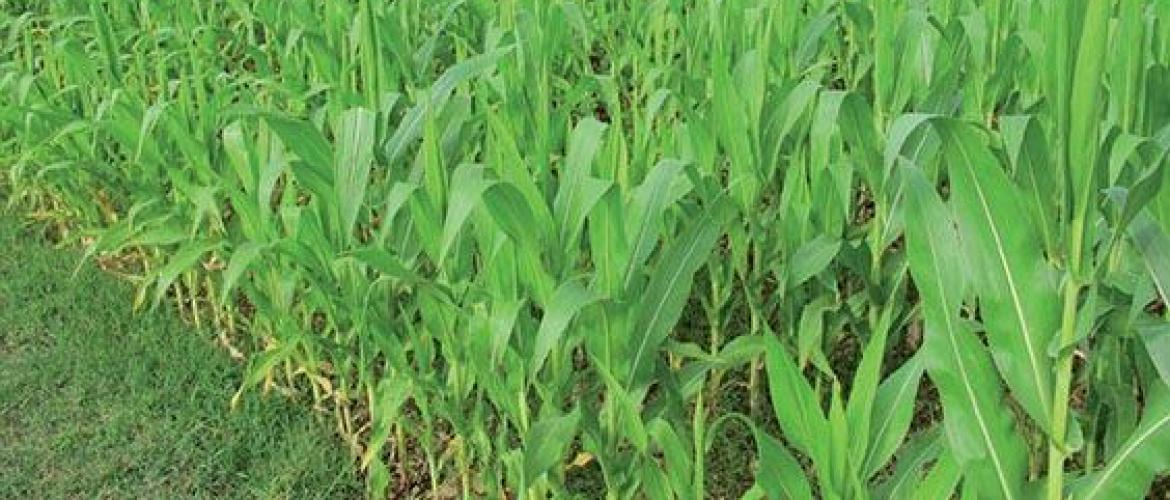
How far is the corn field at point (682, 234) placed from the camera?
52.1 inches

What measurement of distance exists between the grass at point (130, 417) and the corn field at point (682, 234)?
9cm

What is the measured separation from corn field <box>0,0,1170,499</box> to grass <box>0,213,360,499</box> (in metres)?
0.09

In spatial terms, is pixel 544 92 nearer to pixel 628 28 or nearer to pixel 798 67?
pixel 798 67

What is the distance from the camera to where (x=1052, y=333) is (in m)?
1.31

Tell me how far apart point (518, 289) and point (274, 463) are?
0.90m

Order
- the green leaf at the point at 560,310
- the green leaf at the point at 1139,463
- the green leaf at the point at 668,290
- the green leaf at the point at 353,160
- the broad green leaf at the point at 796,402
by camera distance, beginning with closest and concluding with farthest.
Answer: the green leaf at the point at 1139,463, the broad green leaf at the point at 796,402, the green leaf at the point at 560,310, the green leaf at the point at 668,290, the green leaf at the point at 353,160

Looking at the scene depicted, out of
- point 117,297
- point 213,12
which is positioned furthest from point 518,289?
point 213,12

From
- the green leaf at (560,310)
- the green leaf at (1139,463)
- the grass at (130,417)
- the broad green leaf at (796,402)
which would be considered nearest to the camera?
the green leaf at (1139,463)

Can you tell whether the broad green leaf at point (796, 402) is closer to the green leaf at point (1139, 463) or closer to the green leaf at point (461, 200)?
the green leaf at point (1139, 463)

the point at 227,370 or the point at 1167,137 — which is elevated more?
the point at 1167,137

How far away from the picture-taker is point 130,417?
8.95 feet

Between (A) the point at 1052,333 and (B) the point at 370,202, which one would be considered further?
(B) the point at 370,202

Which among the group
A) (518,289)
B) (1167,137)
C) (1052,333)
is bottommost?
(518,289)

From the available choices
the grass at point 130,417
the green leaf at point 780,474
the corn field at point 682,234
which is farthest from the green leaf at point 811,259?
the grass at point 130,417
